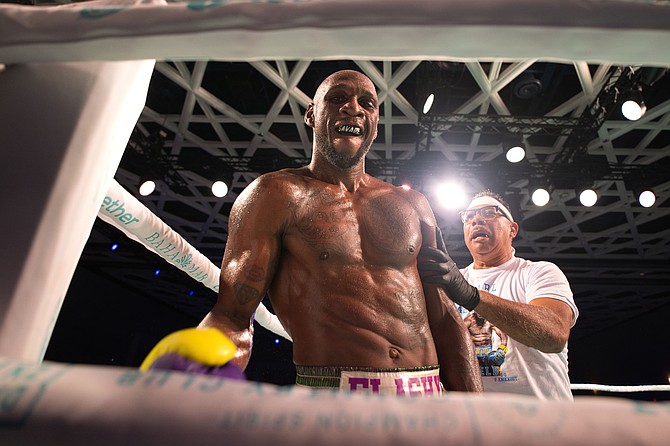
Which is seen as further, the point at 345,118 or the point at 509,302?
the point at 509,302

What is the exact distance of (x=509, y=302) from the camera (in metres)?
1.95

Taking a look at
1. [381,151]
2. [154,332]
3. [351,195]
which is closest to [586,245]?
[381,151]

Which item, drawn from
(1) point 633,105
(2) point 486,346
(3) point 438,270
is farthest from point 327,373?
(1) point 633,105

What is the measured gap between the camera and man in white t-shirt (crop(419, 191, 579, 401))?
1768 mm

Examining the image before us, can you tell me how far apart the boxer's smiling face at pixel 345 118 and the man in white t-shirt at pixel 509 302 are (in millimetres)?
511

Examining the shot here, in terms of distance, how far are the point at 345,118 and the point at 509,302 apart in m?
1.19

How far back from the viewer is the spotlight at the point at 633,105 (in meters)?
4.86

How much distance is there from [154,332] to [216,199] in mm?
6905

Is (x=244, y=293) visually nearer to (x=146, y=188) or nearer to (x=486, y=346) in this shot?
(x=486, y=346)

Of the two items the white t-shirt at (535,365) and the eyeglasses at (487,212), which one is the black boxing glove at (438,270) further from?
the eyeglasses at (487,212)

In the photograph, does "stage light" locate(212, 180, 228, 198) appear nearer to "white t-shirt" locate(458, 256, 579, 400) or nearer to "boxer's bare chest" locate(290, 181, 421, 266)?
"white t-shirt" locate(458, 256, 579, 400)

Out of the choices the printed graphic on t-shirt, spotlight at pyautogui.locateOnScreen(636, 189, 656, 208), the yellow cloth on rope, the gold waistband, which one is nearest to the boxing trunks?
the gold waistband

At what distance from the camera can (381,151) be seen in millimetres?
8859

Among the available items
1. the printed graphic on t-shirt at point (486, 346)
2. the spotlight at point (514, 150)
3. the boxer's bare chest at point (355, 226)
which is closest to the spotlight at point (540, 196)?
the spotlight at point (514, 150)
